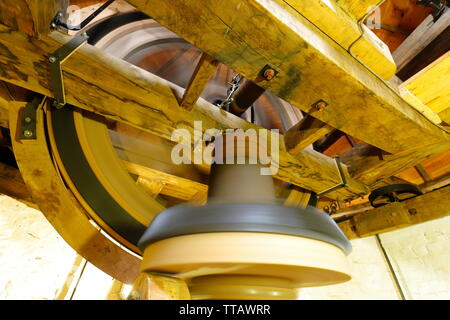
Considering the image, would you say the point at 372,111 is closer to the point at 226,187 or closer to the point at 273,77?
the point at 273,77

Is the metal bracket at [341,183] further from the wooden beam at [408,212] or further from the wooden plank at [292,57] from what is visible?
the wooden beam at [408,212]

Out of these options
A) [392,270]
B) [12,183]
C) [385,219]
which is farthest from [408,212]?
[12,183]

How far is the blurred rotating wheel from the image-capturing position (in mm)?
1134

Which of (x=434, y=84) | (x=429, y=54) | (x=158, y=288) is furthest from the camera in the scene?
(x=429, y=54)

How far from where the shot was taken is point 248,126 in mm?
1344

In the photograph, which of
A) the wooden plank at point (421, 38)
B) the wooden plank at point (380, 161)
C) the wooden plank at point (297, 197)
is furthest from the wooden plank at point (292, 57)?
the wooden plank at point (297, 197)

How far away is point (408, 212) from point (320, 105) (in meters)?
1.65

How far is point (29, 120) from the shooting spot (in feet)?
3.29

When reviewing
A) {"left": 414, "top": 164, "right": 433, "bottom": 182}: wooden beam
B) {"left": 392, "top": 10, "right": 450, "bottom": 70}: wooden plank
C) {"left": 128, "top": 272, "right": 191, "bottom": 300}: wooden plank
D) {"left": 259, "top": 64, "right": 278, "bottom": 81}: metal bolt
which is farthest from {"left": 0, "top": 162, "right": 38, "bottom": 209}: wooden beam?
{"left": 414, "top": 164, "right": 433, "bottom": 182}: wooden beam

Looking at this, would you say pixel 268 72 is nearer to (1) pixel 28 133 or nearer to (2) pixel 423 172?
(1) pixel 28 133

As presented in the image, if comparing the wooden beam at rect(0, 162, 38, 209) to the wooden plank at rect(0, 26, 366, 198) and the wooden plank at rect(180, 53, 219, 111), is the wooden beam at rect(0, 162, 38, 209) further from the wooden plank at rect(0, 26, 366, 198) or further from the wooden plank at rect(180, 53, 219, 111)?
the wooden plank at rect(180, 53, 219, 111)

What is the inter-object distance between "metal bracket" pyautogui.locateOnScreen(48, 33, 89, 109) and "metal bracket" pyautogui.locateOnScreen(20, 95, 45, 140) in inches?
8.4

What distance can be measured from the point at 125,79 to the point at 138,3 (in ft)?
1.18
